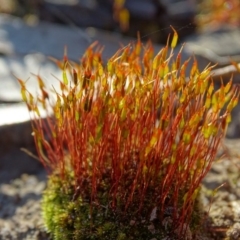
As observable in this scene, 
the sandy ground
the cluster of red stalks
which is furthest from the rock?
the cluster of red stalks

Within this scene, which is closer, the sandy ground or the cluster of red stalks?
the cluster of red stalks

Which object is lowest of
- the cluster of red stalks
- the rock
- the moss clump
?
the moss clump

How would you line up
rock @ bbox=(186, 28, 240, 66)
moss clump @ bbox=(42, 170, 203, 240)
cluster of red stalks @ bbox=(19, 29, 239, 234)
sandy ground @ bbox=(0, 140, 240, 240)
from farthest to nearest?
rock @ bbox=(186, 28, 240, 66), sandy ground @ bbox=(0, 140, 240, 240), moss clump @ bbox=(42, 170, 203, 240), cluster of red stalks @ bbox=(19, 29, 239, 234)

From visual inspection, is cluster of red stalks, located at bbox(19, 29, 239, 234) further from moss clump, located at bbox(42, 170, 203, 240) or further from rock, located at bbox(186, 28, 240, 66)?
rock, located at bbox(186, 28, 240, 66)

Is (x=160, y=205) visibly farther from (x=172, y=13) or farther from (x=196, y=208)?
(x=172, y=13)

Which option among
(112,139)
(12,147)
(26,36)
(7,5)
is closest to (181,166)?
(112,139)

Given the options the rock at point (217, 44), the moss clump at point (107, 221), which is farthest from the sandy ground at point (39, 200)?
the rock at point (217, 44)

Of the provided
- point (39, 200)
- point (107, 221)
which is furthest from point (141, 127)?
point (39, 200)
